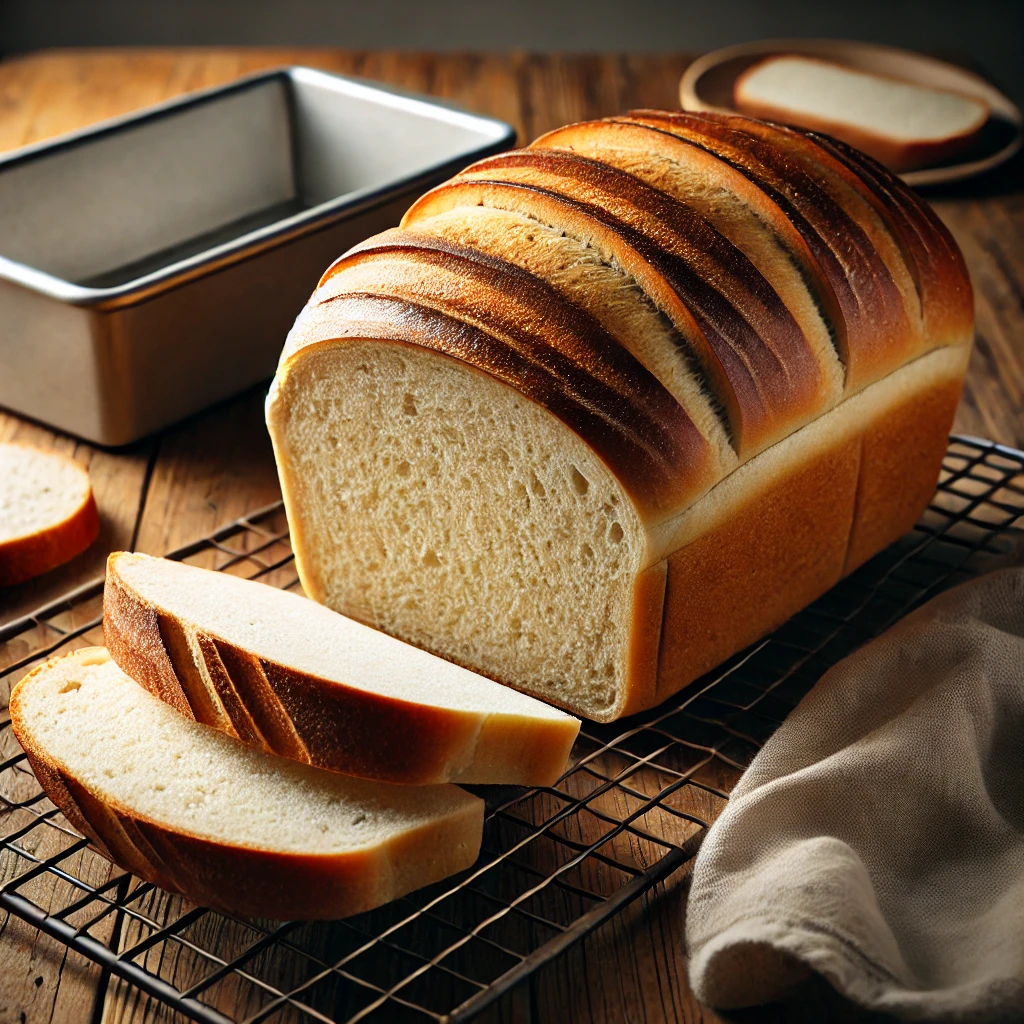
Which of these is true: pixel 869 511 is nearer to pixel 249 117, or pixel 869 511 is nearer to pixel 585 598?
pixel 585 598

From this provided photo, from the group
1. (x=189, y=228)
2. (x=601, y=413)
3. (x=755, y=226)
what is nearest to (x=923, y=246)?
(x=755, y=226)

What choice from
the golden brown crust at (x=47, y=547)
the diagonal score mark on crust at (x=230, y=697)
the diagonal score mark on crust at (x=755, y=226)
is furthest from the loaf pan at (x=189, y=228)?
the diagonal score mark on crust at (x=230, y=697)

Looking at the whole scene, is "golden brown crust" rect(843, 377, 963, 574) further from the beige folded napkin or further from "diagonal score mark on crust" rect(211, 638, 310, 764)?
"diagonal score mark on crust" rect(211, 638, 310, 764)

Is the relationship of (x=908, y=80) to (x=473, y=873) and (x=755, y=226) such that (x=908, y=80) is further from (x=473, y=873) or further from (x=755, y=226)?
(x=473, y=873)

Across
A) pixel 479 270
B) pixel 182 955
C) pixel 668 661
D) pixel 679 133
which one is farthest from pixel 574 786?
pixel 679 133

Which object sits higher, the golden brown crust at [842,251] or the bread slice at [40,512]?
the golden brown crust at [842,251]

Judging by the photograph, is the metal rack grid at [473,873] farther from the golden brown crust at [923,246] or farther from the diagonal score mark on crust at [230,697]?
the golden brown crust at [923,246]
